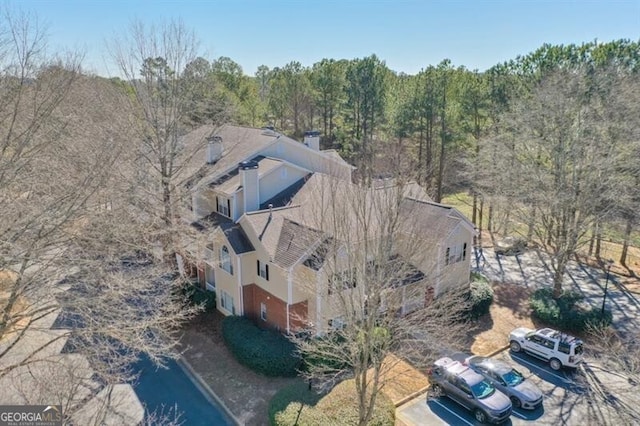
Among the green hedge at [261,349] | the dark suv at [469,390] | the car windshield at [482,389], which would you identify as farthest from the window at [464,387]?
the green hedge at [261,349]

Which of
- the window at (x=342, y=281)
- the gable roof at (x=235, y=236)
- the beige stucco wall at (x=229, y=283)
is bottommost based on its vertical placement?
the beige stucco wall at (x=229, y=283)

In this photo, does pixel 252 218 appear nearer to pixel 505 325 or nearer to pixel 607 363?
pixel 505 325

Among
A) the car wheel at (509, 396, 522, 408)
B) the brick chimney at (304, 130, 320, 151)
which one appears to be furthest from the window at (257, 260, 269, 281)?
the brick chimney at (304, 130, 320, 151)

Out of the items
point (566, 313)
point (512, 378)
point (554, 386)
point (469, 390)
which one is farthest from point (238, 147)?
point (554, 386)

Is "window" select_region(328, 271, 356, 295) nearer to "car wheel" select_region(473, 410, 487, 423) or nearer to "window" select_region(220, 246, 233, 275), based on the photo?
"car wheel" select_region(473, 410, 487, 423)

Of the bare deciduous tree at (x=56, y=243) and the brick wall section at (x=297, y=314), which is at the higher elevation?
the bare deciduous tree at (x=56, y=243)

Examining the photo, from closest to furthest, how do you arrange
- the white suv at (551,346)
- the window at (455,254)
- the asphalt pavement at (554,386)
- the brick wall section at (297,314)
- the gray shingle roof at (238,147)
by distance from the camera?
the asphalt pavement at (554,386), the white suv at (551,346), the brick wall section at (297,314), the window at (455,254), the gray shingle roof at (238,147)

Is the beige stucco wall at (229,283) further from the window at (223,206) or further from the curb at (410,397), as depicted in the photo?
the curb at (410,397)
